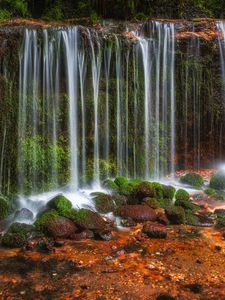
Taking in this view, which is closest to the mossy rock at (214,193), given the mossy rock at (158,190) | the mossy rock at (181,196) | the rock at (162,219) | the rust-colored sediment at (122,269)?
the mossy rock at (181,196)

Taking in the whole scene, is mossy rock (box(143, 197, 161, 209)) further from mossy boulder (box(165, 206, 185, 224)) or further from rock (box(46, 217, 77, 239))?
rock (box(46, 217, 77, 239))

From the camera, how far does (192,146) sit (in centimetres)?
1368

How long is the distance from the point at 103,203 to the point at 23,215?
1.91 meters

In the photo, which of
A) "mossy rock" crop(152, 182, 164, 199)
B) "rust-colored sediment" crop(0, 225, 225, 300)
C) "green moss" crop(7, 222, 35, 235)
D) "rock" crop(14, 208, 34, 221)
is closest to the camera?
"rust-colored sediment" crop(0, 225, 225, 300)

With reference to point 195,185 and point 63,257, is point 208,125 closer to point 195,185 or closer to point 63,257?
point 195,185

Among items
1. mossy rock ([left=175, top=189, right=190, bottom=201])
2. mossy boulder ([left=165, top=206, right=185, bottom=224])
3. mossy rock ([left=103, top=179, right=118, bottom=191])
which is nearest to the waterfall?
mossy rock ([left=103, top=179, right=118, bottom=191])

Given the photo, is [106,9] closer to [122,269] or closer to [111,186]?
[111,186]

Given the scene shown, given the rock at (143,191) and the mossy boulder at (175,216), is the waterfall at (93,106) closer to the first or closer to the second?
the rock at (143,191)

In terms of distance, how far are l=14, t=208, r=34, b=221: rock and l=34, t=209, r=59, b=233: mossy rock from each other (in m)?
0.52

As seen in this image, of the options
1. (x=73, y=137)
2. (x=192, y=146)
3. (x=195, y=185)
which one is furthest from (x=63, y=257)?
(x=192, y=146)

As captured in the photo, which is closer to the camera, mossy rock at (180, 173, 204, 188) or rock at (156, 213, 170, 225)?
rock at (156, 213, 170, 225)

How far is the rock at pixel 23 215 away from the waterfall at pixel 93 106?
6.38ft

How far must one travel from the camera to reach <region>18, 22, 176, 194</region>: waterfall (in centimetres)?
1108

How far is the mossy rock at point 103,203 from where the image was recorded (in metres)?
9.25
